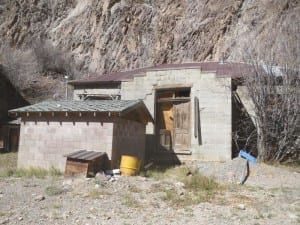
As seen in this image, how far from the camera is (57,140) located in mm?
13844

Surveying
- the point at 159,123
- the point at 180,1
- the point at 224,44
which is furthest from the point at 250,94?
the point at 180,1

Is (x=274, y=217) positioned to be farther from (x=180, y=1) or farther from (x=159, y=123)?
(x=180, y=1)

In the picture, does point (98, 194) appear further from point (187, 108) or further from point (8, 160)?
point (8, 160)

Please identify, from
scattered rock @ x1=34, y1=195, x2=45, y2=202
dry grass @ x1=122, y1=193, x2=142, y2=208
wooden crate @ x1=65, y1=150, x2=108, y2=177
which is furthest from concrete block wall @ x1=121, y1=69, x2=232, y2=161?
scattered rock @ x1=34, y1=195, x2=45, y2=202

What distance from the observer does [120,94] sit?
17.9 m

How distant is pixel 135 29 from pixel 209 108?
17.3 metres

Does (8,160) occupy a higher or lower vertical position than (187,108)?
lower

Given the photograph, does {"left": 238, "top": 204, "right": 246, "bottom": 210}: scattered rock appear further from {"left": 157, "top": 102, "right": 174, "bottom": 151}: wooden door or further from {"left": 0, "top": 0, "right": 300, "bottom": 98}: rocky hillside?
{"left": 0, "top": 0, "right": 300, "bottom": 98}: rocky hillside

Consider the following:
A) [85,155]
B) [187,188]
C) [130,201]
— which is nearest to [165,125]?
[85,155]

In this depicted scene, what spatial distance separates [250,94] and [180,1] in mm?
17956

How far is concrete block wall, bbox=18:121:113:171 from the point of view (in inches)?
519

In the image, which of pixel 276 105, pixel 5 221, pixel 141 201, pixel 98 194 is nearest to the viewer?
pixel 5 221

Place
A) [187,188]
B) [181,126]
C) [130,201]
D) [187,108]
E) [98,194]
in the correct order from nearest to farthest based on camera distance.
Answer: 1. [130,201]
2. [98,194]
3. [187,188]
4. [187,108]
5. [181,126]

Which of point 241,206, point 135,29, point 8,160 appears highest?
point 135,29
